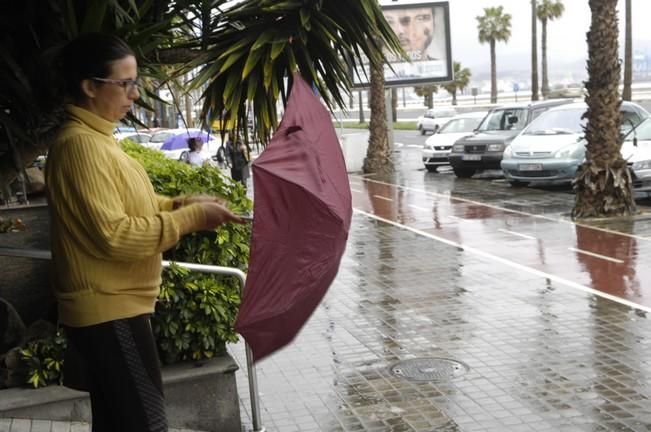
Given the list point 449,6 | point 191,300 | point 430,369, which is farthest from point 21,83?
point 449,6

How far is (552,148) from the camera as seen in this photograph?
1939 centimetres

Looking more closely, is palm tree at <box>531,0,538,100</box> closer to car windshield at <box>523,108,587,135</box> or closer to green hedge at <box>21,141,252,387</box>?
car windshield at <box>523,108,587,135</box>

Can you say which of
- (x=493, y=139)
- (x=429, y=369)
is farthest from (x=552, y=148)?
(x=429, y=369)

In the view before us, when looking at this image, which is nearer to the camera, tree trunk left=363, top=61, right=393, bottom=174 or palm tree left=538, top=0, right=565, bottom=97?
tree trunk left=363, top=61, right=393, bottom=174

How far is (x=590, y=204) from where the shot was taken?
1498 cm

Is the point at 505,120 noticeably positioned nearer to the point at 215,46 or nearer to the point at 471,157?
the point at 471,157

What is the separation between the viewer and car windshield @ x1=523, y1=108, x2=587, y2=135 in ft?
66.3

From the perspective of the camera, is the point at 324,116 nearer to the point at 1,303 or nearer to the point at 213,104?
the point at 213,104

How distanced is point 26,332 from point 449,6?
81.2 ft

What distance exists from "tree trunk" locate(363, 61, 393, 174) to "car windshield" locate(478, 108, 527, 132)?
9.78 feet

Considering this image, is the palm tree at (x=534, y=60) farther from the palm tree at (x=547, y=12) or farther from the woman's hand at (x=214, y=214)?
the woman's hand at (x=214, y=214)

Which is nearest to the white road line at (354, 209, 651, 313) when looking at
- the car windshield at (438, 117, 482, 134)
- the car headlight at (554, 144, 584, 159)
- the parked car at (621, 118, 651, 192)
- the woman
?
the parked car at (621, 118, 651, 192)

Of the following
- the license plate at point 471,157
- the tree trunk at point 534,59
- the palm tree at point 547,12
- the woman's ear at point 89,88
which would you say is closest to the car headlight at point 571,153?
the license plate at point 471,157

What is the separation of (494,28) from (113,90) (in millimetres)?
78473
